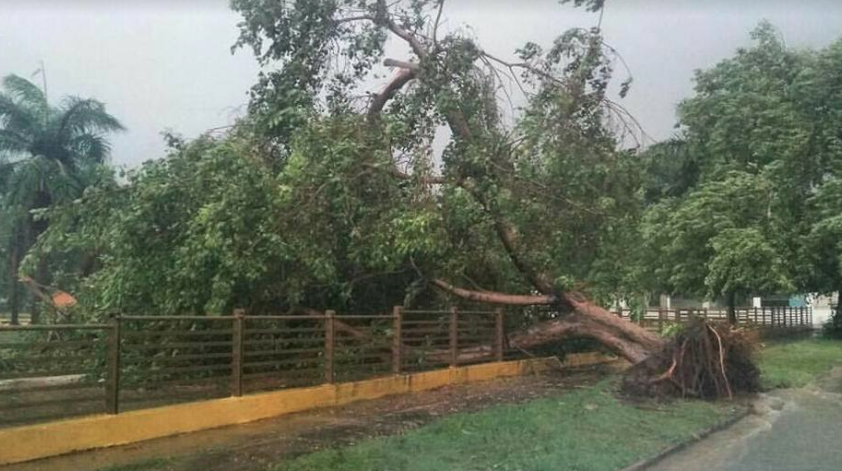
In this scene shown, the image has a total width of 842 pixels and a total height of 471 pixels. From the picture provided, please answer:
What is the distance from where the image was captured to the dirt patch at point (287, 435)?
8.33m

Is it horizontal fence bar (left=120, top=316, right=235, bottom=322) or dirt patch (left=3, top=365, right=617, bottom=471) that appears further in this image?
horizontal fence bar (left=120, top=316, right=235, bottom=322)

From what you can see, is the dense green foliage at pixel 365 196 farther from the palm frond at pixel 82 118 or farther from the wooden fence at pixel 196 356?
the palm frond at pixel 82 118

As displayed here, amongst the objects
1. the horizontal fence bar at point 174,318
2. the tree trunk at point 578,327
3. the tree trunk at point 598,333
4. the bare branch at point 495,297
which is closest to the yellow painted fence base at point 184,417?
the horizontal fence bar at point 174,318

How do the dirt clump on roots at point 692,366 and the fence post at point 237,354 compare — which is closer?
the fence post at point 237,354

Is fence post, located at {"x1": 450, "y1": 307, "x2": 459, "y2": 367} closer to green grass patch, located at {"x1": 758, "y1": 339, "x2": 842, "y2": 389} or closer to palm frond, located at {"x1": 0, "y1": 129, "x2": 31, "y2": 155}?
green grass patch, located at {"x1": 758, "y1": 339, "x2": 842, "y2": 389}

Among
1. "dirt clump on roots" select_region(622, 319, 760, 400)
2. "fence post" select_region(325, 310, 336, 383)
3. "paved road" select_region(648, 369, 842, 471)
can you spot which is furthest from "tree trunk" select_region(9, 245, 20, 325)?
"paved road" select_region(648, 369, 842, 471)

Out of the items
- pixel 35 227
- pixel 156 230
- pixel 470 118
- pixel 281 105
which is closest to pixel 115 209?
pixel 156 230

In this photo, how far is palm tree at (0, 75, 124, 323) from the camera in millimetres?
25547

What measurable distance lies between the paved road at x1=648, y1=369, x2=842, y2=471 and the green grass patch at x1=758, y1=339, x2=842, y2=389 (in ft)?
8.22

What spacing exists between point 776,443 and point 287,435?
5.86m

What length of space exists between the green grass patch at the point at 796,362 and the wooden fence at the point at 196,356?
6.59 metres

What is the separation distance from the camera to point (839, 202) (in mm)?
30031

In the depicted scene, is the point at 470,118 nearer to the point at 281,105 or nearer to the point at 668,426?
the point at 281,105

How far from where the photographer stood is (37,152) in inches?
1080
